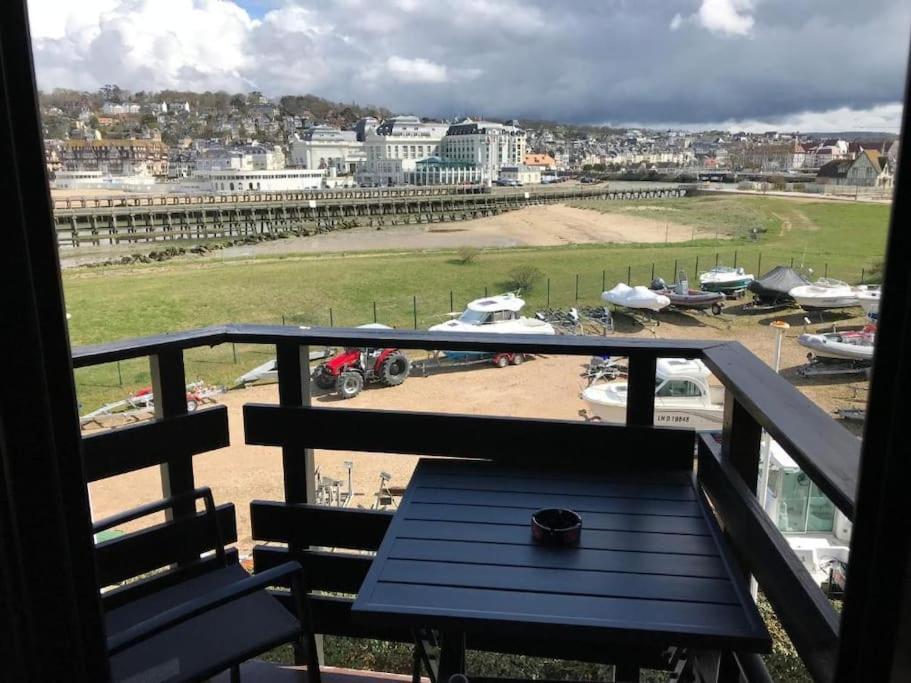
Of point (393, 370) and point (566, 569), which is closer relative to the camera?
point (566, 569)

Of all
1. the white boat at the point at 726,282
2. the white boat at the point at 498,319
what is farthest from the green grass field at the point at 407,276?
the white boat at the point at 498,319

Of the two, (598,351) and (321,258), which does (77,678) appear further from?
(321,258)

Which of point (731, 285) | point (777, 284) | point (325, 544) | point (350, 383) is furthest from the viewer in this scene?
point (731, 285)

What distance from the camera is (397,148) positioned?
4578 cm

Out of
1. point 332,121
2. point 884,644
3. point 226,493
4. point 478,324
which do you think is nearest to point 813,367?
point 478,324

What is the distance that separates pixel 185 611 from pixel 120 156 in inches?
1219

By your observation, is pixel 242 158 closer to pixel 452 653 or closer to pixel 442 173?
pixel 442 173

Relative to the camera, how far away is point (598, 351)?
1507 mm

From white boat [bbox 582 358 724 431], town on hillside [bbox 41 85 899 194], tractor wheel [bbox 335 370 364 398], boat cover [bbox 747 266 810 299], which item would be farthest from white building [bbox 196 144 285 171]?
white boat [bbox 582 358 724 431]

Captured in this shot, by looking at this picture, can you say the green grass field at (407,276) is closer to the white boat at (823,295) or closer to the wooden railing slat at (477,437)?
the white boat at (823,295)

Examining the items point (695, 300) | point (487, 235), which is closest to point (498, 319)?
point (695, 300)

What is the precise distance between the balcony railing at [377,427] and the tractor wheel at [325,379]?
28.5ft

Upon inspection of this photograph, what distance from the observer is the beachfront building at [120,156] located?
73.8ft

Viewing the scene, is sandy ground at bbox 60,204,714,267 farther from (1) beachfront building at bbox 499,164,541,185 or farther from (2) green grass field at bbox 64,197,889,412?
(1) beachfront building at bbox 499,164,541,185
